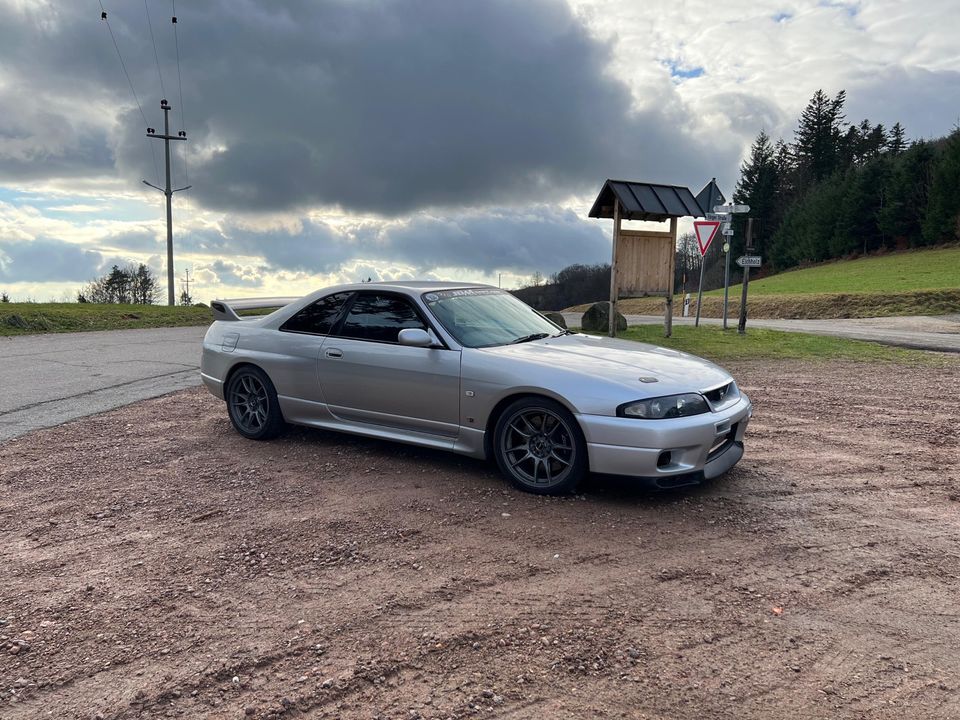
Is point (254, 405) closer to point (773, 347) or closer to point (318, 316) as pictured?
point (318, 316)

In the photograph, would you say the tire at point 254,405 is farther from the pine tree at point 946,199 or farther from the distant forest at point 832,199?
the pine tree at point 946,199

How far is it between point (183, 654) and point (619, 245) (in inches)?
Answer: 505

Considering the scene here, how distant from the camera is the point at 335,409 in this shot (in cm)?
564

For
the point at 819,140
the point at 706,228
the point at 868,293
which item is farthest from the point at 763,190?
the point at 706,228

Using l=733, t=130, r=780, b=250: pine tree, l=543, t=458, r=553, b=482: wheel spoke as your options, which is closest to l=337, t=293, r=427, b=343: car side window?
l=543, t=458, r=553, b=482: wheel spoke

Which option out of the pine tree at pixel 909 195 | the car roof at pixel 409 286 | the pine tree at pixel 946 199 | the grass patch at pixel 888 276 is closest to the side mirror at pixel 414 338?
the car roof at pixel 409 286

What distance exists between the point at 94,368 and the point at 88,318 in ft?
38.2

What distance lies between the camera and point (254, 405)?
6.15 m

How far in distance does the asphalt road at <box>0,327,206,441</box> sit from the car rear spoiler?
212 cm

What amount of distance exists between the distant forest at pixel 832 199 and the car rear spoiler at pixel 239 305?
31.7 m

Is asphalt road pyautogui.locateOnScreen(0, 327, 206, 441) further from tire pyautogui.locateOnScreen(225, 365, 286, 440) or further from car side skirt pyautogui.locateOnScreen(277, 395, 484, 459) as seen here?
car side skirt pyautogui.locateOnScreen(277, 395, 484, 459)

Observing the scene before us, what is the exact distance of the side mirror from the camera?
5004 mm

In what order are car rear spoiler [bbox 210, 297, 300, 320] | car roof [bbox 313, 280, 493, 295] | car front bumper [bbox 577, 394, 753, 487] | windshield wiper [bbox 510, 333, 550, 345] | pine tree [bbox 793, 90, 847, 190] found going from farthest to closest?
pine tree [bbox 793, 90, 847, 190]
car rear spoiler [bbox 210, 297, 300, 320]
car roof [bbox 313, 280, 493, 295]
windshield wiper [bbox 510, 333, 550, 345]
car front bumper [bbox 577, 394, 753, 487]

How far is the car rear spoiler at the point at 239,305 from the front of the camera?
21.6 ft
